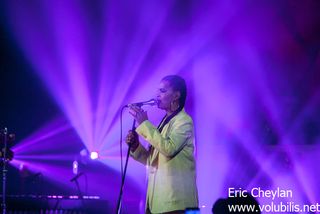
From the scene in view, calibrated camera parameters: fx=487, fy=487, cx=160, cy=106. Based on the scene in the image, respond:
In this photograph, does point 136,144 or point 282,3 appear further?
point 282,3

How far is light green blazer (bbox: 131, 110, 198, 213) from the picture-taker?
321cm

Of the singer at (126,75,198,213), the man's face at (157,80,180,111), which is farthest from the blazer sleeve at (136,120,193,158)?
the man's face at (157,80,180,111)

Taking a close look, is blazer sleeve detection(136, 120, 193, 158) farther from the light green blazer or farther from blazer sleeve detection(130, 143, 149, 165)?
blazer sleeve detection(130, 143, 149, 165)

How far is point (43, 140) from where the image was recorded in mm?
6805

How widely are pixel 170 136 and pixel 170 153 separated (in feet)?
0.41

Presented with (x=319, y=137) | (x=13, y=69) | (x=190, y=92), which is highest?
(x=13, y=69)

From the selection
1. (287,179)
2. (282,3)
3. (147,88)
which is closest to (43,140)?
(147,88)

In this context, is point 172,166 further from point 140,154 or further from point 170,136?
point 140,154

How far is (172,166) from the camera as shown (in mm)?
3268

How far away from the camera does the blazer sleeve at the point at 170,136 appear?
321 centimetres

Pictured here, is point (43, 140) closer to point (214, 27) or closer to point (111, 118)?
point (111, 118)

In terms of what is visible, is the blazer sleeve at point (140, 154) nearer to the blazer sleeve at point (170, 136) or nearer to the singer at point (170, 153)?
the singer at point (170, 153)

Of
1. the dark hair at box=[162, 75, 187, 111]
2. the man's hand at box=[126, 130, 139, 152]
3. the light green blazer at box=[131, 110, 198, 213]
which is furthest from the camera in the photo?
the dark hair at box=[162, 75, 187, 111]

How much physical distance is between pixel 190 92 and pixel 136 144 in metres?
2.71
